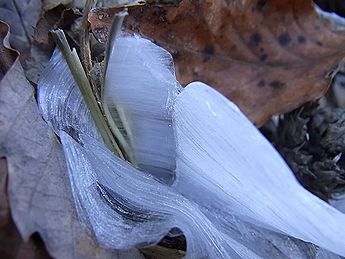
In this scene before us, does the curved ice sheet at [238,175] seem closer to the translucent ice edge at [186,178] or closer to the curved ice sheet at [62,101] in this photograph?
the translucent ice edge at [186,178]

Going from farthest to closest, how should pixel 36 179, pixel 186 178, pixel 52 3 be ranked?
1. pixel 52 3
2. pixel 186 178
3. pixel 36 179

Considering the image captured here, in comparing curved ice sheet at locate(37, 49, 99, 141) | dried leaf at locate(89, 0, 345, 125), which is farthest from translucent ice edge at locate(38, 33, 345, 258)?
dried leaf at locate(89, 0, 345, 125)

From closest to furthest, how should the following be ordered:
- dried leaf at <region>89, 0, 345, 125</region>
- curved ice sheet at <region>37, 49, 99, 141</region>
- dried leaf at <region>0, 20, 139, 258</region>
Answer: dried leaf at <region>0, 20, 139, 258</region>, curved ice sheet at <region>37, 49, 99, 141</region>, dried leaf at <region>89, 0, 345, 125</region>

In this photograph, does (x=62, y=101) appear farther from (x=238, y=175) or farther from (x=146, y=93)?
(x=238, y=175)

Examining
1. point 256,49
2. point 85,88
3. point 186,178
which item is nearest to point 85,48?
point 85,88

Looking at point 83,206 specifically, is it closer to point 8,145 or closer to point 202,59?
point 8,145

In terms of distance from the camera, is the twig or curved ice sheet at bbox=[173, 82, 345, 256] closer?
curved ice sheet at bbox=[173, 82, 345, 256]

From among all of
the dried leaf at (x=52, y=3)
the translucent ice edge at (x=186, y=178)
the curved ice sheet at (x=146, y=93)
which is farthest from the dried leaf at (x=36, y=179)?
the dried leaf at (x=52, y=3)

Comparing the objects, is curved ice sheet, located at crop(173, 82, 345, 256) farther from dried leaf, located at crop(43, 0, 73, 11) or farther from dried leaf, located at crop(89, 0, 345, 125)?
dried leaf, located at crop(43, 0, 73, 11)

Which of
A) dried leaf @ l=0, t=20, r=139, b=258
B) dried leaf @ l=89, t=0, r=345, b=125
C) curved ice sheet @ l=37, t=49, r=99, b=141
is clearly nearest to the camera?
dried leaf @ l=0, t=20, r=139, b=258
